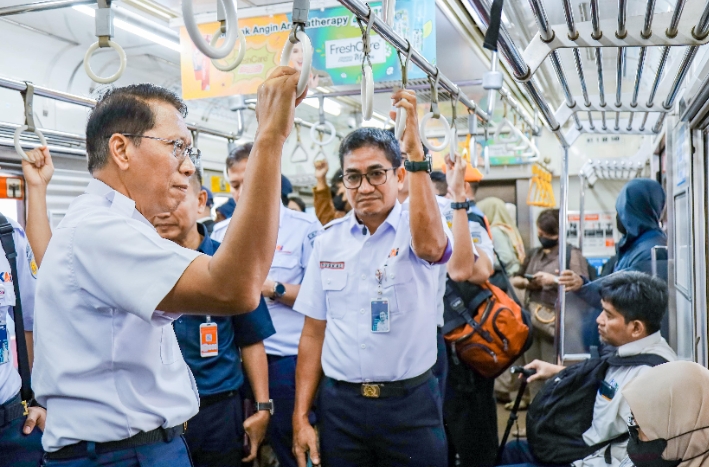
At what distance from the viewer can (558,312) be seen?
3.41 m

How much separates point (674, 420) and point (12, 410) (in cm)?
244

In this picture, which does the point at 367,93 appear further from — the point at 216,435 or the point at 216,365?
the point at 216,435

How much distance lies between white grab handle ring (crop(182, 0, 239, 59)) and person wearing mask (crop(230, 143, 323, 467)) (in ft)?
6.80

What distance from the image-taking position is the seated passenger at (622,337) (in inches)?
101

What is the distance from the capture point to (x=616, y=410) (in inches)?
101

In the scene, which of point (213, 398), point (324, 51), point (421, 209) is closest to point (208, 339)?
point (213, 398)

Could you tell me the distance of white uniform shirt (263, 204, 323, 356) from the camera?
10.9ft

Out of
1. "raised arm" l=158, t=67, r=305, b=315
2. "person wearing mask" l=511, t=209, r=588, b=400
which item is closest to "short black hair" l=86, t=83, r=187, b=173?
"raised arm" l=158, t=67, r=305, b=315

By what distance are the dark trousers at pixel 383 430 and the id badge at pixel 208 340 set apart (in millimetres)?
505

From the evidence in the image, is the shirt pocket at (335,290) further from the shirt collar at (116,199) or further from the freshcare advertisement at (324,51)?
the freshcare advertisement at (324,51)

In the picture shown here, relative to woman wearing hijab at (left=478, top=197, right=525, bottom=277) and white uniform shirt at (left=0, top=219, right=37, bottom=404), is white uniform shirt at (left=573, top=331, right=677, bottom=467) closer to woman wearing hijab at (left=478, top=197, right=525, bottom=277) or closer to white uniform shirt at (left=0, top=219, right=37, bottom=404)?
white uniform shirt at (left=0, top=219, right=37, bottom=404)

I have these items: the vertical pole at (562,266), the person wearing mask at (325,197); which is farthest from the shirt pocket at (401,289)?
the person wearing mask at (325,197)

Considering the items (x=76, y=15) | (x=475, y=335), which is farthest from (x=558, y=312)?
(x=76, y=15)

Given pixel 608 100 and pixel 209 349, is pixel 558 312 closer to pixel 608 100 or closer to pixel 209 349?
pixel 608 100
